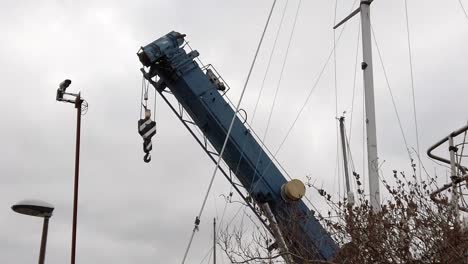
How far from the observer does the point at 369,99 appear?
12.0 meters

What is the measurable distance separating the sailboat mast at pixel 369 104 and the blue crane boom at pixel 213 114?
1968mm

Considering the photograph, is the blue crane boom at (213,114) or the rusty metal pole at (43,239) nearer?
the rusty metal pole at (43,239)

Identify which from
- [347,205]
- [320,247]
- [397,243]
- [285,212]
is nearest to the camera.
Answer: [397,243]

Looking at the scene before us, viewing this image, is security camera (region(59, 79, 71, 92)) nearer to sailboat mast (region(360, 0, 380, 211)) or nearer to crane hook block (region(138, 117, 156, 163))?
crane hook block (region(138, 117, 156, 163))

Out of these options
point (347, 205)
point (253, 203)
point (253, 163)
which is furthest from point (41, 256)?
point (347, 205)

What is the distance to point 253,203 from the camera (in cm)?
1150

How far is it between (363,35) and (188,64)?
130 inches

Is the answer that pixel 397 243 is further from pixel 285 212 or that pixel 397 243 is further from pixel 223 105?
pixel 223 105

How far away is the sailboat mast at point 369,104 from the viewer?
420 inches

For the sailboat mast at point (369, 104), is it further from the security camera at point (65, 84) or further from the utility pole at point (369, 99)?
the security camera at point (65, 84)

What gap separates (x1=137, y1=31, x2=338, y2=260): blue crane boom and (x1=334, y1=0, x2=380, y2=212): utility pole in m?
1.97

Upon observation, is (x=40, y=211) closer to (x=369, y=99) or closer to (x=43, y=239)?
(x=43, y=239)

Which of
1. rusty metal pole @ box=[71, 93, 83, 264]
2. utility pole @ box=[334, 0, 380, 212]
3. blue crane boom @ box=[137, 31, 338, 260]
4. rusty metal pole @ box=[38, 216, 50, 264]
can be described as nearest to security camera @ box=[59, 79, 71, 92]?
rusty metal pole @ box=[71, 93, 83, 264]

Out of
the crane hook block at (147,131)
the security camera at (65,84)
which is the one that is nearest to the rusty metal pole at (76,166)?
the security camera at (65,84)
